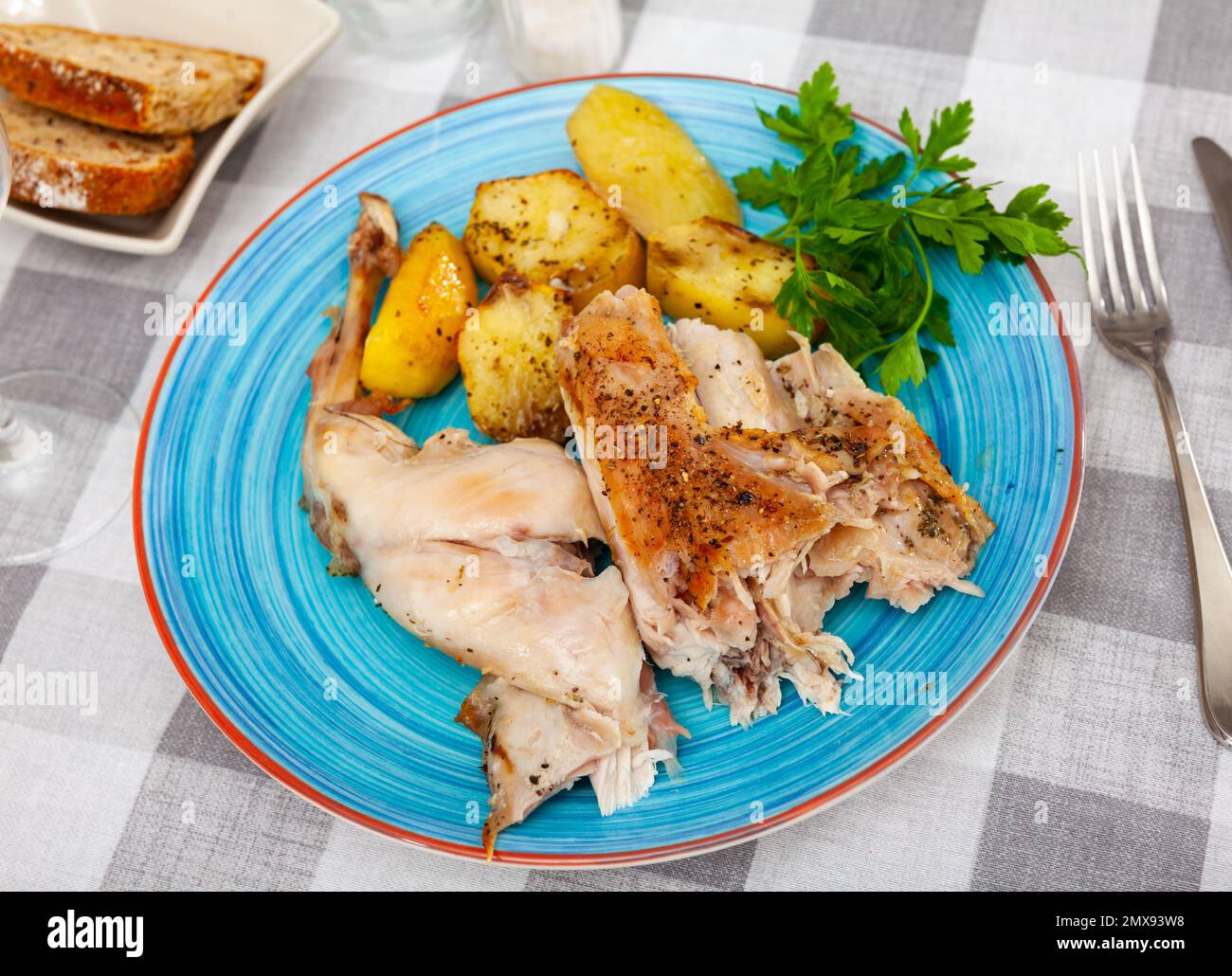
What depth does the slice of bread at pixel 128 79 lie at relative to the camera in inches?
118

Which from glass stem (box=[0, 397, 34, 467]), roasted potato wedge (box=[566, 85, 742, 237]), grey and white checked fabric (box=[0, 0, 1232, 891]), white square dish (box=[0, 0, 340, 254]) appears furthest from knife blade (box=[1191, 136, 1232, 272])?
glass stem (box=[0, 397, 34, 467])

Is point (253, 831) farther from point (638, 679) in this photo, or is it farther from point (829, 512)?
point (829, 512)

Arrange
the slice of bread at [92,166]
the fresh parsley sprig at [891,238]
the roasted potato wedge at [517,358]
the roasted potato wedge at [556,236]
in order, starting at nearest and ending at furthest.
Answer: the fresh parsley sprig at [891,238], the roasted potato wedge at [517,358], the roasted potato wedge at [556,236], the slice of bread at [92,166]

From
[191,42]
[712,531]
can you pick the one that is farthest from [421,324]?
[191,42]

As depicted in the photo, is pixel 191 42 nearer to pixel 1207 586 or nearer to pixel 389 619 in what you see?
pixel 389 619

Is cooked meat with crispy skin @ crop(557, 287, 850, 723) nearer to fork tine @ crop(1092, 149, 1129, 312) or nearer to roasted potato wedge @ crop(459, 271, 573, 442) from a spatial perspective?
roasted potato wedge @ crop(459, 271, 573, 442)

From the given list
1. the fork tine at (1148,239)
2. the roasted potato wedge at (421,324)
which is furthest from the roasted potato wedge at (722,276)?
the fork tine at (1148,239)

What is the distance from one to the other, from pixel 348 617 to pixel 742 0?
7.10 feet

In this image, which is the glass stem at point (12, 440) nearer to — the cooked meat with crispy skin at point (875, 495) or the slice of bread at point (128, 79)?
the slice of bread at point (128, 79)

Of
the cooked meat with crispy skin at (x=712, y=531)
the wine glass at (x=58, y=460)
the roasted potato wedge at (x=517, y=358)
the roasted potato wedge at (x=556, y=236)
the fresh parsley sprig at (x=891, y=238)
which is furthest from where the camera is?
the wine glass at (x=58, y=460)

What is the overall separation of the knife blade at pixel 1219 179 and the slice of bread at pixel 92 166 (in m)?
2.67

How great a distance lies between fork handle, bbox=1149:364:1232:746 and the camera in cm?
219

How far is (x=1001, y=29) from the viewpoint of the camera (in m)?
3.16
